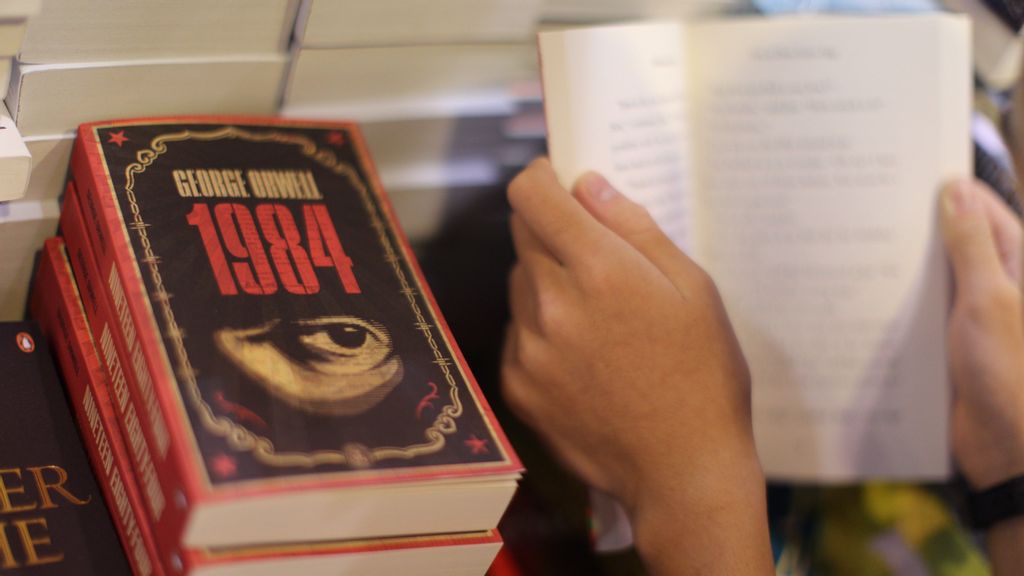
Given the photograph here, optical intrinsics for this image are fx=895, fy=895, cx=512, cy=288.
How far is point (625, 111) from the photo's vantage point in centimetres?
68

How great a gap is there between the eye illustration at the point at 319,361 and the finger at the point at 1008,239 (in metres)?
0.57

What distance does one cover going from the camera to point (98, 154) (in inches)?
21.9

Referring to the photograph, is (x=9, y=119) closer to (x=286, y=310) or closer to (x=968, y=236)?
(x=286, y=310)

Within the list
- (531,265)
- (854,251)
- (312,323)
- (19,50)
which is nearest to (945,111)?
(854,251)

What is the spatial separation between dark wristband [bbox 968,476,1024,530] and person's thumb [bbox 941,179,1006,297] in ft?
0.53

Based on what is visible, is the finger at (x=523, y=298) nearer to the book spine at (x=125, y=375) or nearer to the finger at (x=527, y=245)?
the finger at (x=527, y=245)

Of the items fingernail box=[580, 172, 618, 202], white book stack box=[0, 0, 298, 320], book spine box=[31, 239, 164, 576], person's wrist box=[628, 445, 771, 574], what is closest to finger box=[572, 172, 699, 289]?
fingernail box=[580, 172, 618, 202]

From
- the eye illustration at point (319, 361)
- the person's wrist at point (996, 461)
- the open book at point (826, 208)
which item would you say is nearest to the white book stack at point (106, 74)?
the eye illustration at point (319, 361)

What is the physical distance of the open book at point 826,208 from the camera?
0.74 metres

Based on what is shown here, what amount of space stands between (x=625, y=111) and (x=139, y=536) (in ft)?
1.45

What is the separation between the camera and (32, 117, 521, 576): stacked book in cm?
46

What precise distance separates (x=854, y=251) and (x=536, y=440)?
0.32 metres

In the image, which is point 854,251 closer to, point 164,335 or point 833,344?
point 833,344

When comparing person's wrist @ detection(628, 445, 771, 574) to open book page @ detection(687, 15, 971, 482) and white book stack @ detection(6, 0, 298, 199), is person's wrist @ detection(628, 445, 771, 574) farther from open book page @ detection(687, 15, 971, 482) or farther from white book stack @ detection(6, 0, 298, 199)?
white book stack @ detection(6, 0, 298, 199)
